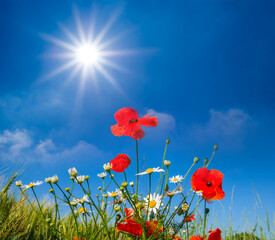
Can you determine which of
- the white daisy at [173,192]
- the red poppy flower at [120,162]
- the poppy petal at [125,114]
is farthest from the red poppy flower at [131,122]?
the white daisy at [173,192]

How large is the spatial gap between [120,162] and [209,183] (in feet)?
1.60

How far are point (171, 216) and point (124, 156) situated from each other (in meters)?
0.40

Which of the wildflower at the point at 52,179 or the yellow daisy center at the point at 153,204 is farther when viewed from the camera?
the wildflower at the point at 52,179

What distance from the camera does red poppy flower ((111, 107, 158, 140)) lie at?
1.23 meters

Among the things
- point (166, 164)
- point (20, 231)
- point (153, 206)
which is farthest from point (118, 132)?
point (20, 231)

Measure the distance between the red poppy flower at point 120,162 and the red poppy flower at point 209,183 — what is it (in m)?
0.38

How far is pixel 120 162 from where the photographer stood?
133 centimetres

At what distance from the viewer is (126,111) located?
126 cm

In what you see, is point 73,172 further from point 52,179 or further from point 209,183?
point 209,183

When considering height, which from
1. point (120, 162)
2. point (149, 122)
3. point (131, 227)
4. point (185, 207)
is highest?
point (149, 122)

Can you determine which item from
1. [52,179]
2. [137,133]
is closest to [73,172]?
[52,179]

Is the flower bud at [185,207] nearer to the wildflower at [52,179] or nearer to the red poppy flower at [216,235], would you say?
the red poppy flower at [216,235]

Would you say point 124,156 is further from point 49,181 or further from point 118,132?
point 49,181

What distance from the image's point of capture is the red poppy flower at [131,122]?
1232 mm
